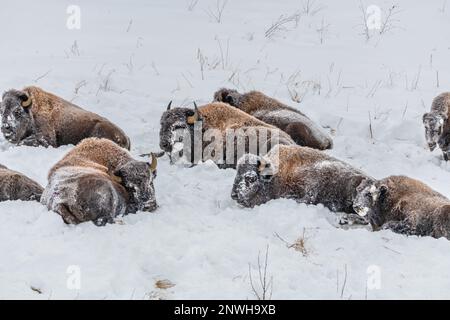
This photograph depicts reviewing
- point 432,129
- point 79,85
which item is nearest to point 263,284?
point 432,129

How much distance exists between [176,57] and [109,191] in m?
8.32

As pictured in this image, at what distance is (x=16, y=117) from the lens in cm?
1113

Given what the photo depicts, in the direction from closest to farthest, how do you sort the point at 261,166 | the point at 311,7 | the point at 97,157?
the point at 261,166
the point at 97,157
the point at 311,7

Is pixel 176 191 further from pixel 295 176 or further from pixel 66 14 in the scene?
pixel 66 14

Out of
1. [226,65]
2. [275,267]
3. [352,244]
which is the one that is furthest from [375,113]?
[275,267]

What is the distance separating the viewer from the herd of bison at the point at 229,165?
25.1 ft

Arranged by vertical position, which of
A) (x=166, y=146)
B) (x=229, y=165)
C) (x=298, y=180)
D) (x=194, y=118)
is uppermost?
(x=194, y=118)

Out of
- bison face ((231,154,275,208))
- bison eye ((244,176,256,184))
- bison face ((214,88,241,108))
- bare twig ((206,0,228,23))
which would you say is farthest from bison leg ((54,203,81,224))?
bare twig ((206,0,228,23))

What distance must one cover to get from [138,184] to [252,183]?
1.35m

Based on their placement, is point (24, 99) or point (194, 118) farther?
point (24, 99)

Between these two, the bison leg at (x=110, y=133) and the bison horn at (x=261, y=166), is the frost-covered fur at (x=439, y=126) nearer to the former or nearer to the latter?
the bison horn at (x=261, y=166)

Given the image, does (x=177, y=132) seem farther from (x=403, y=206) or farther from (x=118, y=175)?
(x=403, y=206)

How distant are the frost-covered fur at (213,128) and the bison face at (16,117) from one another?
2134mm

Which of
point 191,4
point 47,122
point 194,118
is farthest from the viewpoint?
point 191,4
